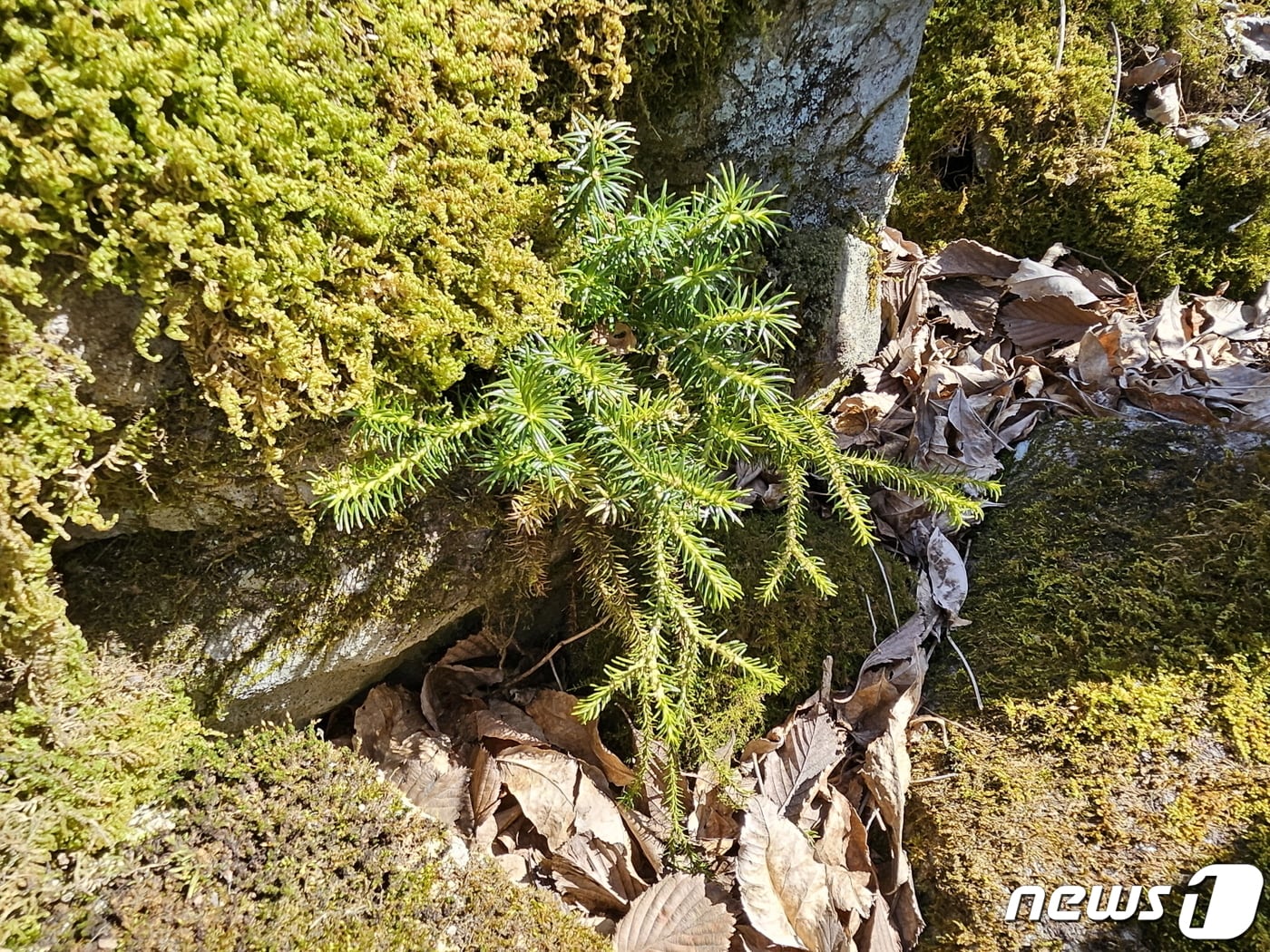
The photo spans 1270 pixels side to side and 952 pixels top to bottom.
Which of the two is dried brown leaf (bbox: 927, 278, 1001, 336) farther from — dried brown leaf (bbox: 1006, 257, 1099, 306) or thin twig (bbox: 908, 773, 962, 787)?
thin twig (bbox: 908, 773, 962, 787)

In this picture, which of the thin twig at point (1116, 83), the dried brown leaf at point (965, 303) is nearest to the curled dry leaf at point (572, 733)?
the dried brown leaf at point (965, 303)

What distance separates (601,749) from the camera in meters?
2.47

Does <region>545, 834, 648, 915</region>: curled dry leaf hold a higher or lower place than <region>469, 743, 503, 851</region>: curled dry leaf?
lower

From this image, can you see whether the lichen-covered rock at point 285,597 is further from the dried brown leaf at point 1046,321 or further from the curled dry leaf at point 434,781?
the dried brown leaf at point 1046,321

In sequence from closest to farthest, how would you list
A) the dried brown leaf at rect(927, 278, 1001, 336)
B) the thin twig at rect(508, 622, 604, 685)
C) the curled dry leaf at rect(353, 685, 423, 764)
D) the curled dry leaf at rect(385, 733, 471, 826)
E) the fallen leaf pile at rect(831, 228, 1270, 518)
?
the curled dry leaf at rect(385, 733, 471, 826)
the curled dry leaf at rect(353, 685, 423, 764)
the thin twig at rect(508, 622, 604, 685)
the fallen leaf pile at rect(831, 228, 1270, 518)
the dried brown leaf at rect(927, 278, 1001, 336)

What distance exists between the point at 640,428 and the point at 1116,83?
11.2ft

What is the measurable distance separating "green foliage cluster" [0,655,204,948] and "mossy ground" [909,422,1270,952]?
2316mm

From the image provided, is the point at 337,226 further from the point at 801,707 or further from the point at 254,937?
the point at 801,707

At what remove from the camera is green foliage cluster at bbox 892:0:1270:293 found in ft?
11.0

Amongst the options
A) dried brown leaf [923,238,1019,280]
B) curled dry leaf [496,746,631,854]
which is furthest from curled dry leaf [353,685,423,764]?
dried brown leaf [923,238,1019,280]

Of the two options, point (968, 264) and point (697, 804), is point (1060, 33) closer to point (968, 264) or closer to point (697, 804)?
point (968, 264)

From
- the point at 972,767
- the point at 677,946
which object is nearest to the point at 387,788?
the point at 677,946

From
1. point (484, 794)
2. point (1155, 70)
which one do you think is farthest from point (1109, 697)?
point (1155, 70)

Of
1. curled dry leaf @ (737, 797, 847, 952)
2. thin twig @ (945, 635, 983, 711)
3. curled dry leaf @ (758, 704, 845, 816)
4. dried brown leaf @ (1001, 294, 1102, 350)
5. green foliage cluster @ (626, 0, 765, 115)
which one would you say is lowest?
curled dry leaf @ (737, 797, 847, 952)
